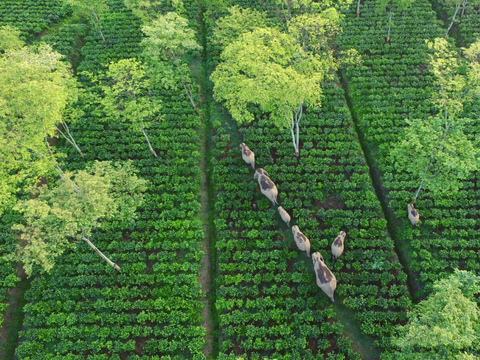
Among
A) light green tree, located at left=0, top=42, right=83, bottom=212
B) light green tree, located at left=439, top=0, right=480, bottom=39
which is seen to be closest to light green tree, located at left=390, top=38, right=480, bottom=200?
light green tree, located at left=439, top=0, right=480, bottom=39

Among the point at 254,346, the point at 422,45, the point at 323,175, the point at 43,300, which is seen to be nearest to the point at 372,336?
the point at 254,346

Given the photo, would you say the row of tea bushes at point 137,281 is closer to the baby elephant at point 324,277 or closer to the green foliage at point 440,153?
the baby elephant at point 324,277

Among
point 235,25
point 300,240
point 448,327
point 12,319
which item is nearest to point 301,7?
point 235,25

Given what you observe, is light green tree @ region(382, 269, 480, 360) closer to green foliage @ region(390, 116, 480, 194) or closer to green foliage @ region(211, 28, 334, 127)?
green foliage @ region(390, 116, 480, 194)

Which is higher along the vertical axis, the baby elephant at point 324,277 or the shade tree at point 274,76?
the shade tree at point 274,76

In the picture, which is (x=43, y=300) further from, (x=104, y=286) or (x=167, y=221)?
(x=167, y=221)

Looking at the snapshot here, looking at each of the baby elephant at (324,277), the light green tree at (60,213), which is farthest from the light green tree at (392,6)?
the light green tree at (60,213)

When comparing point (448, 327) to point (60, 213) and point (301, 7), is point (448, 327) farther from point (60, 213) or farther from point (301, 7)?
point (301, 7)
